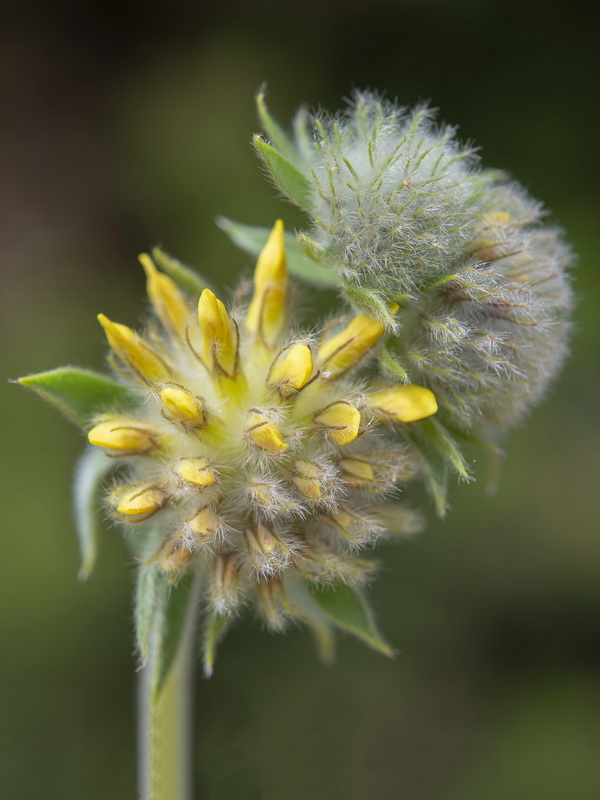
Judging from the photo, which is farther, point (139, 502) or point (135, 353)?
point (135, 353)

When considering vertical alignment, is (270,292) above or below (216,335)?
above

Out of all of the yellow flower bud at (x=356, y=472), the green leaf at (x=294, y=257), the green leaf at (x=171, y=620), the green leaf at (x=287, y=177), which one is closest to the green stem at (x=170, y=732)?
the green leaf at (x=171, y=620)

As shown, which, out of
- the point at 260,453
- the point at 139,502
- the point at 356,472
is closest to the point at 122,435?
the point at 139,502

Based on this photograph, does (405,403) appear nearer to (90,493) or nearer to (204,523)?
(204,523)

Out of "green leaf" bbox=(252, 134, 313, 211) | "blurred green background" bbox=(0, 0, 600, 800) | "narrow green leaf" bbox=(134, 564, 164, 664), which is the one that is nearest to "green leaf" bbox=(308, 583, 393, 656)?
"narrow green leaf" bbox=(134, 564, 164, 664)

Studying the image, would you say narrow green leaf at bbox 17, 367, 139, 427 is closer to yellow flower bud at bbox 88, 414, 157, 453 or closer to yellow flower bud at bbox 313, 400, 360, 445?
yellow flower bud at bbox 88, 414, 157, 453

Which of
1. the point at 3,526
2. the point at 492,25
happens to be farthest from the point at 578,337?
the point at 3,526

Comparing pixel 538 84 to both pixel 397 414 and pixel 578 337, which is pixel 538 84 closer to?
pixel 578 337
